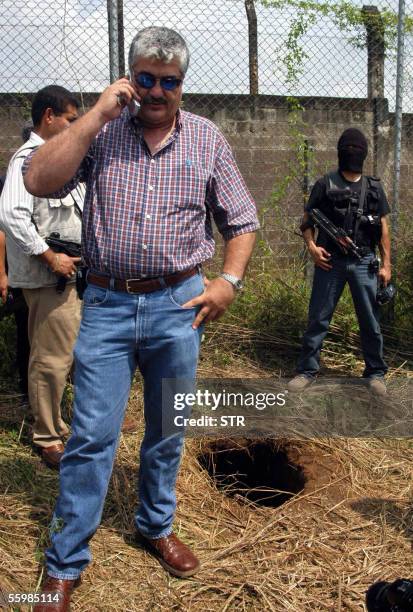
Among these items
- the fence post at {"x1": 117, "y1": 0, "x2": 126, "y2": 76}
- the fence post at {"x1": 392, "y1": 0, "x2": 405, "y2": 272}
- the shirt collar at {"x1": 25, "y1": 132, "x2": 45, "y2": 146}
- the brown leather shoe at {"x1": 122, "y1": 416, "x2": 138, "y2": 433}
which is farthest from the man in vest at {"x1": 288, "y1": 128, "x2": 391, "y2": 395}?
the shirt collar at {"x1": 25, "y1": 132, "x2": 45, "y2": 146}

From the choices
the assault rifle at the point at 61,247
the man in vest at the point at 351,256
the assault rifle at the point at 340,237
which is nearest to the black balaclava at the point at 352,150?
the man in vest at the point at 351,256

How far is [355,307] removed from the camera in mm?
4773

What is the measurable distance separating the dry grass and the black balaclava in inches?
77.1

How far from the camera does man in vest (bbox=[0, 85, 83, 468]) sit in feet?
11.5

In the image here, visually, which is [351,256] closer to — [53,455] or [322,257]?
[322,257]

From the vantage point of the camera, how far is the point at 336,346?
5496mm

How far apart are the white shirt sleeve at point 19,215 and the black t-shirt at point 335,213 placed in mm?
2131

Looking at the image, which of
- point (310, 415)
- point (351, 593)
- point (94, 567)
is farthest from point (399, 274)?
point (94, 567)

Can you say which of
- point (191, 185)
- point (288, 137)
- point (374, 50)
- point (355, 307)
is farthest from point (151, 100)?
point (374, 50)

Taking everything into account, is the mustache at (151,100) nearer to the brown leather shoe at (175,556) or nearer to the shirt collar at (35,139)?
the shirt collar at (35,139)

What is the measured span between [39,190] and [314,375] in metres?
3.00

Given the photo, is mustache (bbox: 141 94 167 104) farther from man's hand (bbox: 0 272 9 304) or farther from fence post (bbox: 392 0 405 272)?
fence post (bbox: 392 0 405 272)

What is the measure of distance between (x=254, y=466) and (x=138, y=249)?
2.22m

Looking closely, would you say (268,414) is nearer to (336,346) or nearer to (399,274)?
(336,346)
